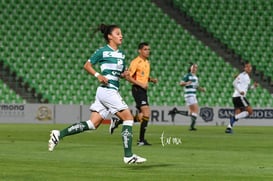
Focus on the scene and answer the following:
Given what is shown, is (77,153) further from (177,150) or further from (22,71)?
(22,71)

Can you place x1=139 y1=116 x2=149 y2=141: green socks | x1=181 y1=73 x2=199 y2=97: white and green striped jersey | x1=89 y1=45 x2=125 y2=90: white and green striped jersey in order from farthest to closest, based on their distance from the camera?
x1=181 y1=73 x2=199 y2=97: white and green striped jersey
x1=139 y1=116 x2=149 y2=141: green socks
x1=89 y1=45 x2=125 y2=90: white and green striped jersey

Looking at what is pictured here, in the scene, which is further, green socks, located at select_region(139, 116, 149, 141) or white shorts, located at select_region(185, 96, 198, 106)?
white shorts, located at select_region(185, 96, 198, 106)

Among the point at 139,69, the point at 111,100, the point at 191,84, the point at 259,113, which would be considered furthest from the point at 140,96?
the point at 259,113

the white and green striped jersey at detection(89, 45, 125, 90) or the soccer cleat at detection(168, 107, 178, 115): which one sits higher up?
the white and green striped jersey at detection(89, 45, 125, 90)

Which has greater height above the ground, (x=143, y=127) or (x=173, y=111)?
(x=143, y=127)

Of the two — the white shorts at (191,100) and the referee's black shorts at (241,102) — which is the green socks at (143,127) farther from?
the white shorts at (191,100)

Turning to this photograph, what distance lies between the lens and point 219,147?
18422 millimetres

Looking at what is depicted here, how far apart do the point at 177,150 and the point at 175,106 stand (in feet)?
69.5

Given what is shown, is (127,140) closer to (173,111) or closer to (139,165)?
(139,165)

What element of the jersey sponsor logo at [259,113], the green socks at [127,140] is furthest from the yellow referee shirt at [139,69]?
the jersey sponsor logo at [259,113]

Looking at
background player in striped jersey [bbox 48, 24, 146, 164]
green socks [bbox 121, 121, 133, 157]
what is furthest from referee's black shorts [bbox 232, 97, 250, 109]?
green socks [bbox 121, 121, 133, 157]

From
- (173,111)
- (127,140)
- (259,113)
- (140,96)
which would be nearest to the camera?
(127,140)

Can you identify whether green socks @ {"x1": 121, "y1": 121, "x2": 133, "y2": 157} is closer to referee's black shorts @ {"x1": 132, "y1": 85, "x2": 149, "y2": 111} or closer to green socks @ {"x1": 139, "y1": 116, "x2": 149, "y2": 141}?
green socks @ {"x1": 139, "y1": 116, "x2": 149, "y2": 141}

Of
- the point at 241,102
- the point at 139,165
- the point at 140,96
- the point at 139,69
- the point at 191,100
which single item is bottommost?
the point at 139,165
